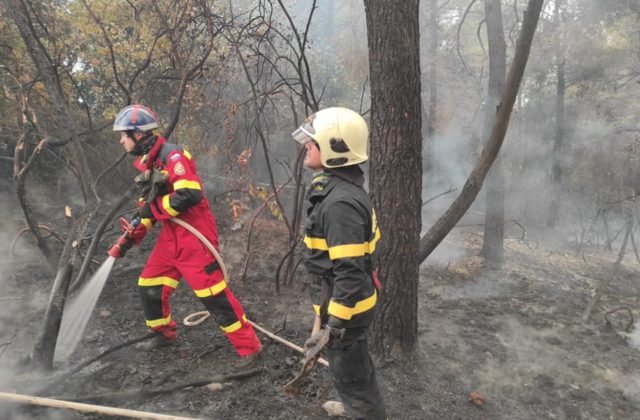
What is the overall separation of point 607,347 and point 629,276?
448cm

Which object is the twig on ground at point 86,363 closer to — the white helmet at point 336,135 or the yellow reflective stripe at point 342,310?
the yellow reflective stripe at point 342,310

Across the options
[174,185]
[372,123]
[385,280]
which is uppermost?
[372,123]

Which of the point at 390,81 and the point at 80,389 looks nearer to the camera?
the point at 80,389

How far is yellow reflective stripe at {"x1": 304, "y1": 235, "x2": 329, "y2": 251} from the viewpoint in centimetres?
238

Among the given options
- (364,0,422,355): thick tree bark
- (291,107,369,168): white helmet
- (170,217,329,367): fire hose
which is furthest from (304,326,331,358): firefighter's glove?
(364,0,422,355): thick tree bark

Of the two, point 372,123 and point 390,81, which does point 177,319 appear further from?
point 390,81

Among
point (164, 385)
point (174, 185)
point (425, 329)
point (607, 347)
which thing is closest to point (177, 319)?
point (164, 385)

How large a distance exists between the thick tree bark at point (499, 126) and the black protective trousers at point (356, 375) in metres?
1.57

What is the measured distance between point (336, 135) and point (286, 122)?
23.9ft

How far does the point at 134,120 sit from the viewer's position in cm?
316

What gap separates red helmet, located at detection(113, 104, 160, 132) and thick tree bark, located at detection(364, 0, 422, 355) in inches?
72.0

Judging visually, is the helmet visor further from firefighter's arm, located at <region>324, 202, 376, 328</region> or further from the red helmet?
the red helmet

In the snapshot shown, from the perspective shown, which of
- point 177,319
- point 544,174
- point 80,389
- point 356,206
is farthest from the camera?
point 544,174

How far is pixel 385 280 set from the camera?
360cm
